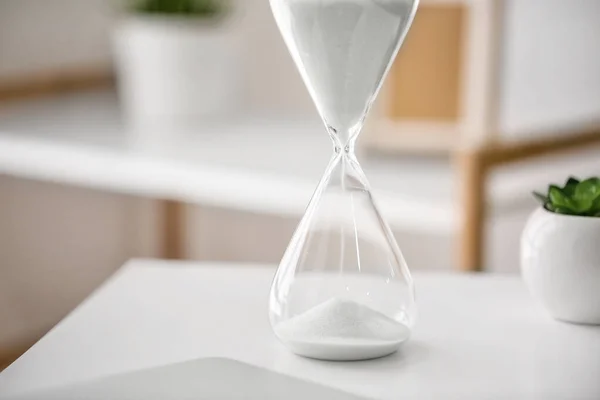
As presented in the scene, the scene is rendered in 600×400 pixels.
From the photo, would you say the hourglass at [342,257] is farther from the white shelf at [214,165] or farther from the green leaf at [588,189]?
the white shelf at [214,165]

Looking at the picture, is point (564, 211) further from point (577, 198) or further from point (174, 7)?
point (174, 7)

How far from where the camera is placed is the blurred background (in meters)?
1.54

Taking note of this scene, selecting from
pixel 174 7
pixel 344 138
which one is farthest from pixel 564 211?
pixel 174 7

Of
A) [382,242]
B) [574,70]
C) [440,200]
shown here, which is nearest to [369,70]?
[382,242]

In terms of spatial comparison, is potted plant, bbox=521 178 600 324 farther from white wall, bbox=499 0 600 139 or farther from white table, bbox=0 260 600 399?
white wall, bbox=499 0 600 139

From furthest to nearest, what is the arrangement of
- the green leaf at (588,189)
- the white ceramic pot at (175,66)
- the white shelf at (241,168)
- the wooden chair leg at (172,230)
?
the wooden chair leg at (172,230), the white ceramic pot at (175,66), the white shelf at (241,168), the green leaf at (588,189)

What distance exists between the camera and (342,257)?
0.65m

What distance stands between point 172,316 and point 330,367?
0.17m

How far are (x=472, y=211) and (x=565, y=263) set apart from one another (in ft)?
2.10

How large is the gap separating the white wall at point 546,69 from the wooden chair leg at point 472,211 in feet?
0.75

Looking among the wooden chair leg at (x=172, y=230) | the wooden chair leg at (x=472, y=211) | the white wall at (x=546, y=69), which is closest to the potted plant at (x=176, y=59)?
the wooden chair leg at (x=172, y=230)

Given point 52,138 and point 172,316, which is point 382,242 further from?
point 52,138

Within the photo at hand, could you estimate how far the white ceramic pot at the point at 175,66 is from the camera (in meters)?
1.91

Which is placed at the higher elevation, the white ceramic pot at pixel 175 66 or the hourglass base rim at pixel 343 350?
the white ceramic pot at pixel 175 66
